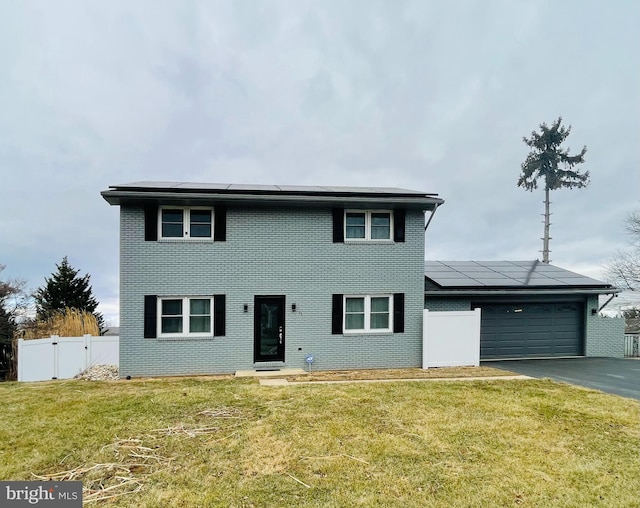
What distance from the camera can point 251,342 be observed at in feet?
33.8

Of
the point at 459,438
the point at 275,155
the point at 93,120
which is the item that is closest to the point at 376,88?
the point at 275,155

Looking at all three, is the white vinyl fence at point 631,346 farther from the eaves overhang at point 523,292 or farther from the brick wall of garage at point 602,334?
the eaves overhang at point 523,292

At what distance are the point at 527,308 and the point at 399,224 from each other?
20.6ft

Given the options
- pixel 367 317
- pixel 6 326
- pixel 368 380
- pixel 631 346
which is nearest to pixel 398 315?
pixel 367 317

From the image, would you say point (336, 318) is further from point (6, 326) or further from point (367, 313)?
point (6, 326)

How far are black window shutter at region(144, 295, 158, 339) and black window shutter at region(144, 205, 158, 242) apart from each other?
1.60 meters

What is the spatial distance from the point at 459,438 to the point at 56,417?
6.82 metres

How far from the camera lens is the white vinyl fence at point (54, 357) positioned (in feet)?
39.9

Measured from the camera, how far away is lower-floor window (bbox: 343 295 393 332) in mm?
10859

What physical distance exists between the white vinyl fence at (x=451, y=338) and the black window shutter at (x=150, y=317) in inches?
299

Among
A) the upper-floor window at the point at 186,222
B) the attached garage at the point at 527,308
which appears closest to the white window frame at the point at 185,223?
the upper-floor window at the point at 186,222

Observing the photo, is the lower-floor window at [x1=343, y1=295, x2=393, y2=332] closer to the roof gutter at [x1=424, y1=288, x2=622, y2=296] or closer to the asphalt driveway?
the roof gutter at [x1=424, y1=288, x2=622, y2=296]

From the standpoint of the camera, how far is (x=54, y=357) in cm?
1219

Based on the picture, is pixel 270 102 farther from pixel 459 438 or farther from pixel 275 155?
pixel 459 438
